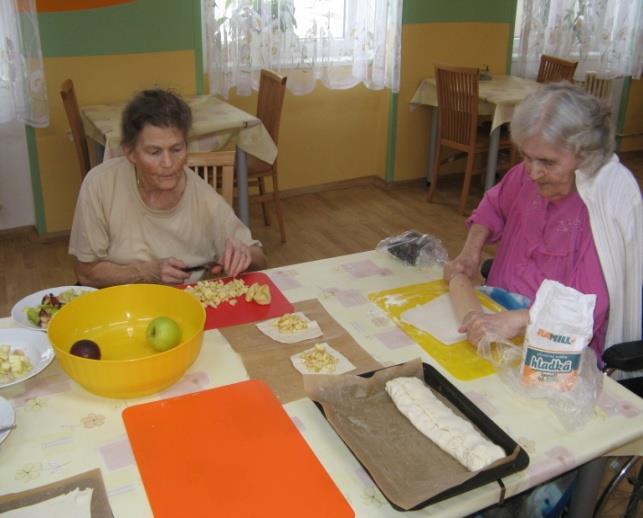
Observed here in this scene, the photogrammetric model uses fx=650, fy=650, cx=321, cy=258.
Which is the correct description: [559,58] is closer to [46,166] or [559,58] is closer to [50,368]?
[46,166]

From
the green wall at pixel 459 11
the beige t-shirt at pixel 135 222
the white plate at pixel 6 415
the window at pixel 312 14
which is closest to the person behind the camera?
the white plate at pixel 6 415

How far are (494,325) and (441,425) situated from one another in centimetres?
36

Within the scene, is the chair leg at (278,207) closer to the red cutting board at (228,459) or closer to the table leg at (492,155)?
the table leg at (492,155)

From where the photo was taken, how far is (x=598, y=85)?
5.12 m

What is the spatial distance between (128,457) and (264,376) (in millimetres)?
297

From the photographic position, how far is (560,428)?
109 centimetres

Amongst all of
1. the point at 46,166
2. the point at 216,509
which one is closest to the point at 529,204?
the point at 216,509

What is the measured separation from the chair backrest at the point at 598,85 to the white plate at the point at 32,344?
4.75 meters

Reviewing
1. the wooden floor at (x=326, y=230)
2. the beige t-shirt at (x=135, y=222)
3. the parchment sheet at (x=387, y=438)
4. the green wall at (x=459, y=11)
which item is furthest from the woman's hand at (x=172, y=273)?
the green wall at (x=459, y=11)

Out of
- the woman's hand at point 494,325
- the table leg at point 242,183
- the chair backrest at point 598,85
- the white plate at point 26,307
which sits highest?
the chair backrest at point 598,85

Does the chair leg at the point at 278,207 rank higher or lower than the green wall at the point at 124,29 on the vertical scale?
lower

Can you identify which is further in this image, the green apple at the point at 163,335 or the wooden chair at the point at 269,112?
the wooden chair at the point at 269,112

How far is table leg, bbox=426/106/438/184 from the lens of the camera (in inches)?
176

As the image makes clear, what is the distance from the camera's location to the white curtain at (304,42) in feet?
11.8
